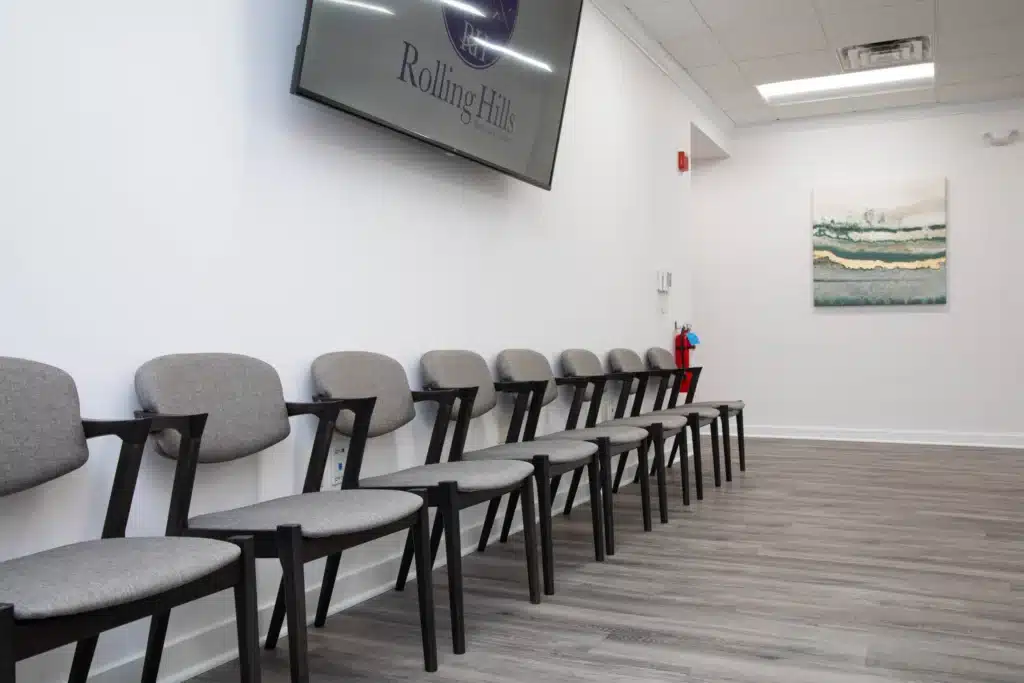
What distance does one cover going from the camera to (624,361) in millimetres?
4867

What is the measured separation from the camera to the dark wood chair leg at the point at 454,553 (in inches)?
89.0

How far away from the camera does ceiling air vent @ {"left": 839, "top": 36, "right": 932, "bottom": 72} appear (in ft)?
18.5

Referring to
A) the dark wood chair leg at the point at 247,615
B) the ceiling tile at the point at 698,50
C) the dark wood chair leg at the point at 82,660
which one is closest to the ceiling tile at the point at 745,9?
the ceiling tile at the point at 698,50

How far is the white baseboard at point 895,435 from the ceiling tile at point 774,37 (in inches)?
124

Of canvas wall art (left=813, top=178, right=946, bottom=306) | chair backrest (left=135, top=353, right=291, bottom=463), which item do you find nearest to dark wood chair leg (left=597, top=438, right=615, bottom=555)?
chair backrest (left=135, top=353, right=291, bottom=463)

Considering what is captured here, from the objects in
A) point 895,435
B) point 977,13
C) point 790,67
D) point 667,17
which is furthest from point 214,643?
point 895,435

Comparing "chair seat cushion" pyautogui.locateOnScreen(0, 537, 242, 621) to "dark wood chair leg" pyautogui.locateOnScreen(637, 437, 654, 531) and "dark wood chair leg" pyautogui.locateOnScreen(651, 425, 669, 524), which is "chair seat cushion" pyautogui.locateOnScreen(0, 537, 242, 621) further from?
"dark wood chair leg" pyautogui.locateOnScreen(651, 425, 669, 524)

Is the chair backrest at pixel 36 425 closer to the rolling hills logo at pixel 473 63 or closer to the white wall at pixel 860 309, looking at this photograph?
the rolling hills logo at pixel 473 63

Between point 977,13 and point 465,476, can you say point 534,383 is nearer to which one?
point 465,476

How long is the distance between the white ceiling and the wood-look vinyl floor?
280 centimetres

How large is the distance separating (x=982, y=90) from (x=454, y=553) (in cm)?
627

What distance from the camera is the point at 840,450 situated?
6508 mm

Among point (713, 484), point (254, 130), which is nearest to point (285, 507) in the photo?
point (254, 130)

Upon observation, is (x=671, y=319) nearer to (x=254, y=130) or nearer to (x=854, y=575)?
(x=854, y=575)
